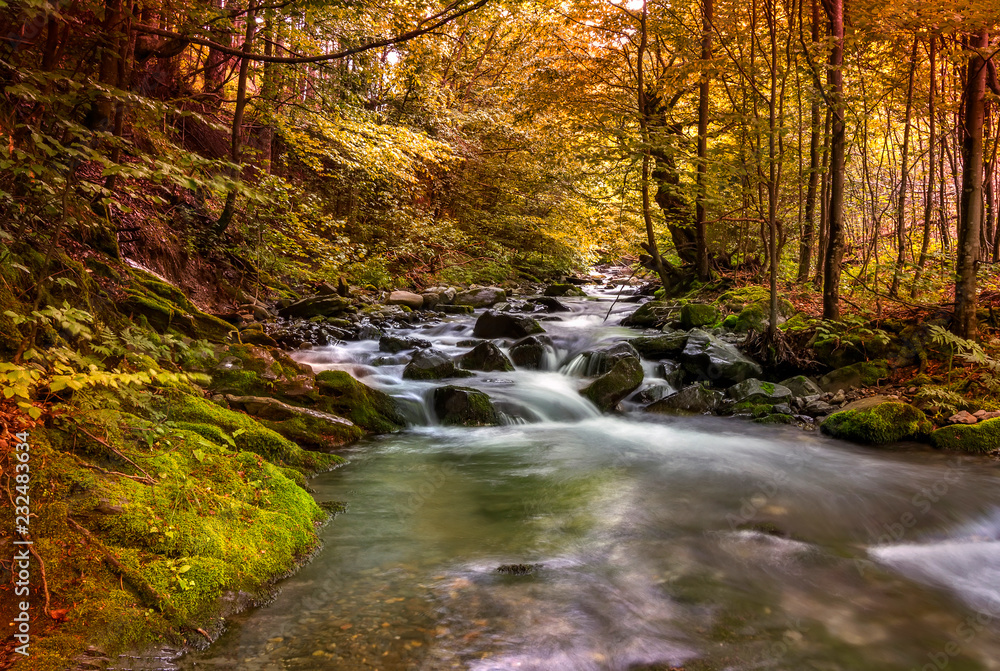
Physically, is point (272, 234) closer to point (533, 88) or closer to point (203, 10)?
point (203, 10)

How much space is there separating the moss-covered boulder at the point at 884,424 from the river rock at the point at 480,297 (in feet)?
36.8

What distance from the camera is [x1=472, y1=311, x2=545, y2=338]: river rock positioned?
1216cm

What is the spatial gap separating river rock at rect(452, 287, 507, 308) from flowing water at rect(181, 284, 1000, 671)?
9.80m

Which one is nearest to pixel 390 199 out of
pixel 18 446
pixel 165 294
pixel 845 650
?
pixel 165 294

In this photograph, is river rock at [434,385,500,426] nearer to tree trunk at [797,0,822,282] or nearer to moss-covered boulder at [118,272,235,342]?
moss-covered boulder at [118,272,235,342]

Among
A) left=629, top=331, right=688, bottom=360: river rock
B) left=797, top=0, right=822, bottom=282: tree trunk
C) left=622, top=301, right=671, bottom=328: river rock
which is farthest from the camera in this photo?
left=622, top=301, right=671, bottom=328: river rock

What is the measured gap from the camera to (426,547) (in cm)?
412

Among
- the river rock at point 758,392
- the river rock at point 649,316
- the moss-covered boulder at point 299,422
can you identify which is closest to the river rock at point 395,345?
the moss-covered boulder at point 299,422

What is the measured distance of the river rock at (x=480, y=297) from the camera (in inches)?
670

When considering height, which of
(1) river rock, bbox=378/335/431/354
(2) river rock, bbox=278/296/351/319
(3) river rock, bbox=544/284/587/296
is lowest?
(1) river rock, bbox=378/335/431/354

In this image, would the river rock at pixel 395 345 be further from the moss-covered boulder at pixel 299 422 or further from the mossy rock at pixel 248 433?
the mossy rock at pixel 248 433

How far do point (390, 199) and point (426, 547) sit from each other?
456 inches

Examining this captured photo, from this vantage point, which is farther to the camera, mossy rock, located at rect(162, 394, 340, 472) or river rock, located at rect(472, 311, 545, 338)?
river rock, located at rect(472, 311, 545, 338)

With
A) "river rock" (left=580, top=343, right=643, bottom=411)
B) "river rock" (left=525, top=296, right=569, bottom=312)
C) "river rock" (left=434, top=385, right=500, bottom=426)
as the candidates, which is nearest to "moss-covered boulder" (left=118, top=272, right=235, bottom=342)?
"river rock" (left=434, top=385, right=500, bottom=426)
